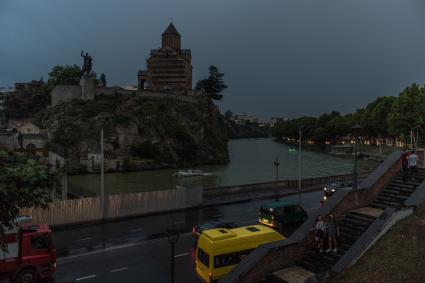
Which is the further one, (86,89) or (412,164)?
(86,89)

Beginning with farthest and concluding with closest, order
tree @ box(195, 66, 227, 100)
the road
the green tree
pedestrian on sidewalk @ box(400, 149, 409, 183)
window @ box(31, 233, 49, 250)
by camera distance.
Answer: tree @ box(195, 66, 227, 100) < the green tree < pedestrian on sidewalk @ box(400, 149, 409, 183) < the road < window @ box(31, 233, 49, 250)

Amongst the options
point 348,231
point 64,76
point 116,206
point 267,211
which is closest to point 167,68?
point 64,76

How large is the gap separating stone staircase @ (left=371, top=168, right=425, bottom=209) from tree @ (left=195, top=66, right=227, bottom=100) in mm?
113740

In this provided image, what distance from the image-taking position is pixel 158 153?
81.3m

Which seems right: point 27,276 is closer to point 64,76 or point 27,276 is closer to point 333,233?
point 333,233

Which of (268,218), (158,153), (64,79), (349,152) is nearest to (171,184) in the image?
(158,153)

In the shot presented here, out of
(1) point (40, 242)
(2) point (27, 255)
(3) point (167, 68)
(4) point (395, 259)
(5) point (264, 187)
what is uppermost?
(3) point (167, 68)

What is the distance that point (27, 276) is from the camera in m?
15.1

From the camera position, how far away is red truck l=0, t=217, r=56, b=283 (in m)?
14.8

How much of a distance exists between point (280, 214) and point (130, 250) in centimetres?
1006

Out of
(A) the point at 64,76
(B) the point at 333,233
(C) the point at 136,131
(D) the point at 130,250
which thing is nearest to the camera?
(B) the point at 333,233

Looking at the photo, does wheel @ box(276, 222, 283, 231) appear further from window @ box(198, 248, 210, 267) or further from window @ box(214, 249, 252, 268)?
window @ box(198, 248, 210, 267)

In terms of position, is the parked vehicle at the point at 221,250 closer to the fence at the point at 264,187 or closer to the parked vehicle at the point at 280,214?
the parked vehicle at the point at 280,214

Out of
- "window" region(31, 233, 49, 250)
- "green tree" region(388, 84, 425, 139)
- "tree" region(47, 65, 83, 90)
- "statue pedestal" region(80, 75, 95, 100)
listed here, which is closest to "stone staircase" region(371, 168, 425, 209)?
"window" region(31, 233, 49, 250)
